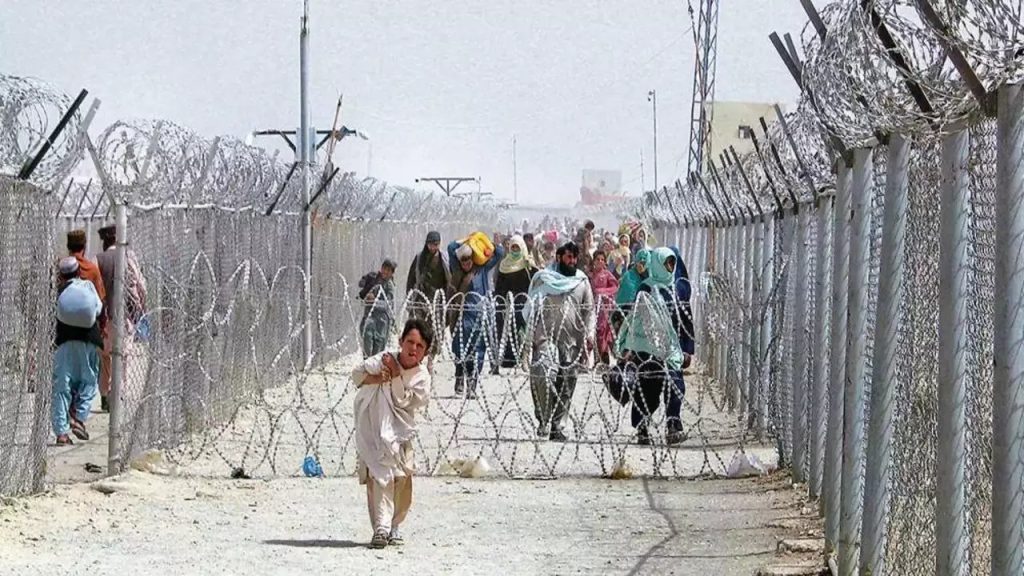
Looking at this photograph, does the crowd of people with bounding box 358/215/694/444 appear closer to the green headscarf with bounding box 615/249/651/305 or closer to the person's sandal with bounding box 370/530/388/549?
the green headscarf with bounding box 615/249/651/305

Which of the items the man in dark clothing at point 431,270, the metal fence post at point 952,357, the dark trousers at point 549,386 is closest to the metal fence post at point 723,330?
the dark trousers at point 549,386

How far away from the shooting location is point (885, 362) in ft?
22.4

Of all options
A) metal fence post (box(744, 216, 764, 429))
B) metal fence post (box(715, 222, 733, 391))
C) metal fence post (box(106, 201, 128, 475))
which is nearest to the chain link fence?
metal fence post (box(744, 216, 764, 429))

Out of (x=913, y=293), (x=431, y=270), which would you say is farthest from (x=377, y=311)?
(x=913, y=293)

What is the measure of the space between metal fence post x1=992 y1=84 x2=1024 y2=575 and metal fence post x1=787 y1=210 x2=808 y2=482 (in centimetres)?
609

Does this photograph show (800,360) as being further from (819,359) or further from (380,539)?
(380,539)

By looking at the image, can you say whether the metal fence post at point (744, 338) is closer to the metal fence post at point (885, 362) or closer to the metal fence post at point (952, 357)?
the metal fence post at point (885, 362)

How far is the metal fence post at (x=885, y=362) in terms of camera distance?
22.0 feet

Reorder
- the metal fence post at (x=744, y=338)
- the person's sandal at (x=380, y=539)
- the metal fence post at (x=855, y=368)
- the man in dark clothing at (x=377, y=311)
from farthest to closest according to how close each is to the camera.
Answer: the man in dark clothing at (x=377, y=311) → the metal fence post at (x=744, y=338) → the person's sandal at (x=380, y=539) → the metal fence post at (x=855, y=368)

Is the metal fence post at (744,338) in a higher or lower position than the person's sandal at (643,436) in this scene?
higher

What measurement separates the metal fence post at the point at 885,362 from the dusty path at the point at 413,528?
1.62 metres

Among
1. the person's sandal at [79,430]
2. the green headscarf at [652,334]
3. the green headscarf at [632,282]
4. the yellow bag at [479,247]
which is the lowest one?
the person's sandal at [79,430]

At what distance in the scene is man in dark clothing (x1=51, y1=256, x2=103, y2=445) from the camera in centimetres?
1246

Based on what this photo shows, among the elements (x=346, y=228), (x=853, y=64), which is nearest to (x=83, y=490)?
(x=853, y=64)
